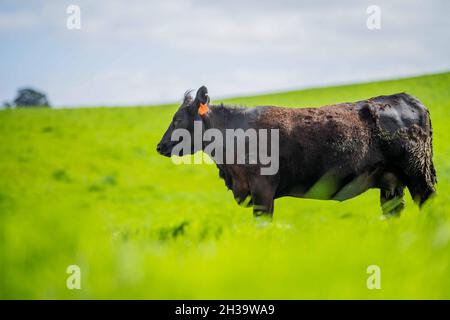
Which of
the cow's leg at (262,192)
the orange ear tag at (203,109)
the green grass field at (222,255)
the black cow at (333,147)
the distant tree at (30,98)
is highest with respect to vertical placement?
the distant tree at (30,98)

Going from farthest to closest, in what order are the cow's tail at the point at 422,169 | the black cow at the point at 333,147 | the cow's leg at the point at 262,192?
the cow's tail at the point at 422,169 < the black cow at the point at 333,147 < the cow's leg at the point at 262,192

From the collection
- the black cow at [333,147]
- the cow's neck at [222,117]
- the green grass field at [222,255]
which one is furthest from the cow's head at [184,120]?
the green grass field at [222,255]

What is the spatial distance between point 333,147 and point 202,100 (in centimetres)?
213

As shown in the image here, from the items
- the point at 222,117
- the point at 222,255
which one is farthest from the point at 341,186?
the point at 222,255

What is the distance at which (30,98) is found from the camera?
8106 centimetres

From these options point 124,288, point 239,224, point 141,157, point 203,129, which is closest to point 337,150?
point 203,129

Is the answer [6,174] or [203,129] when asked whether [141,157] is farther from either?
[203,129]

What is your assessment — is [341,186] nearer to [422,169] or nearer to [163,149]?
[422,169]

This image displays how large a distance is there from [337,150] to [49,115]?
35767mm

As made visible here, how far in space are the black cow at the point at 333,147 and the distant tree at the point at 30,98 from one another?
3015 inches

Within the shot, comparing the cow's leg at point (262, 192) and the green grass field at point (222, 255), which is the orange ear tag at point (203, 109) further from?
the green grass field at point (222, 255)

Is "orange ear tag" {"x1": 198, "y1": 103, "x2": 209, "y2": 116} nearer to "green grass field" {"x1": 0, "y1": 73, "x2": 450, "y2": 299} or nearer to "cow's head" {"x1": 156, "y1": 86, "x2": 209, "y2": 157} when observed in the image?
"cow's head" {"x1": 156, "y1": 86, "x2": 209, "y2": 157}

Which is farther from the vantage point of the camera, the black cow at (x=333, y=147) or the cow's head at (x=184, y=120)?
the cow's head at (x=184, y=120)

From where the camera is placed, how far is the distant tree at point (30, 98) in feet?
266
